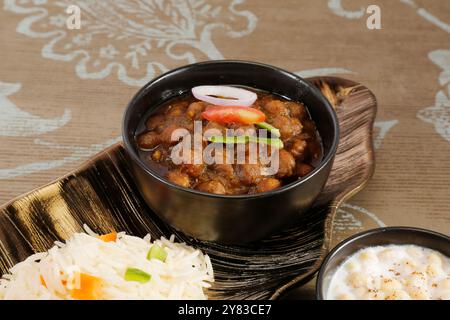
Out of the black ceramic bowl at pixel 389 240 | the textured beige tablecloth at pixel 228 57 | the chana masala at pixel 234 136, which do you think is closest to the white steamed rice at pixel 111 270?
the chana masala at pixel 234 136

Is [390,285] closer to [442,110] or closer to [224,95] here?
[224,95]

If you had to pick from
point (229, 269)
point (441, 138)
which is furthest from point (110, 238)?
point (441, 138)

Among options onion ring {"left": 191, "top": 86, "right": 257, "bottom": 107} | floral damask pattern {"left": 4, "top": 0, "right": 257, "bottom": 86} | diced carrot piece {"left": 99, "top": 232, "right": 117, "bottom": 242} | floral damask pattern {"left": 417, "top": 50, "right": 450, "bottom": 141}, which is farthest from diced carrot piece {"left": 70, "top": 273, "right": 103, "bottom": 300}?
floral damask pattern {"left": 417, "top": 50, "right": 450, "bottom": 141}

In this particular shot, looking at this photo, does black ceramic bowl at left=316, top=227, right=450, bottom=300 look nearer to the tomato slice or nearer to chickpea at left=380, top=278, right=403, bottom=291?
chickpea at left=380, top=278, right=403, bottom=291

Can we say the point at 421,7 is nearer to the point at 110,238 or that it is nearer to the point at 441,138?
the point at 441,138

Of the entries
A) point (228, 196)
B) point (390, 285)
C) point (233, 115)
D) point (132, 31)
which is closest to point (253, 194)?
point (228, 196)

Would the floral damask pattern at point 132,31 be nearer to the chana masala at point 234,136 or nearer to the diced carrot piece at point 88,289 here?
the chana masala at point 234,136

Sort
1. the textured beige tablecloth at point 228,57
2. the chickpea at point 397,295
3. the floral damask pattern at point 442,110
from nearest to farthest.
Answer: the chickpea at point 397,295 → the textured beige tablecloth at point 228,57 → the floral damask pattern at point 442,110
